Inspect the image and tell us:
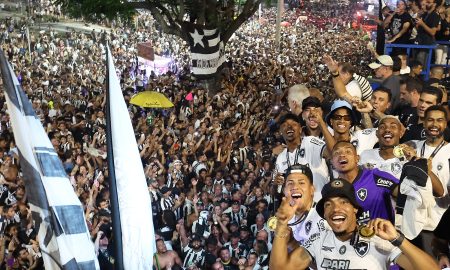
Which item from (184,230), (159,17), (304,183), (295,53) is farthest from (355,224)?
(295,53)

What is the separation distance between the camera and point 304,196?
4.03 metres

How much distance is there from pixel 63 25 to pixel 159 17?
17.2 metres

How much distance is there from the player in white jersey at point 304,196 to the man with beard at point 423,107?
1.70 m

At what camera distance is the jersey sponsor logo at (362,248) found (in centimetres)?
353

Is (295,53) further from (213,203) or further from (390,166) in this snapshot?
(390,166)

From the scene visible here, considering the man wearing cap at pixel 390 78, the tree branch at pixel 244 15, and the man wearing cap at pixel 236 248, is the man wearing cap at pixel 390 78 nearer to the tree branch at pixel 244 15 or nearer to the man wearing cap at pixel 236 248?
the man wearing cap at pixel 236 248

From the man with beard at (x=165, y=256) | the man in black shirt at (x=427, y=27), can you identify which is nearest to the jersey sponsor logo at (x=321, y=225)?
the man with beard at (x=165, y=256)

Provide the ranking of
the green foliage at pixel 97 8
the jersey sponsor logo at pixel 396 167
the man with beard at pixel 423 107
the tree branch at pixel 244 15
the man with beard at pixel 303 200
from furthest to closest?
1. the tree branch at pixel 244 15
2. the green foliage at pixel 97 8
3. the man with beard at pixel 423 107
4. the jersey sponsor logo at pixel 396 167
5. the man with beard at pixel 303 200

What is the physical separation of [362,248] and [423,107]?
2.43 meters

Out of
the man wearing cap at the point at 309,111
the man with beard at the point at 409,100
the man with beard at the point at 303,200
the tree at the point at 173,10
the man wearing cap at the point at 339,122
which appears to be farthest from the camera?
the tree at the point at 173,10

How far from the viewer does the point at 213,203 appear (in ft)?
27.9

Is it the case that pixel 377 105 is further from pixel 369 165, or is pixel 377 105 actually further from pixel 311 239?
pixel 311 239

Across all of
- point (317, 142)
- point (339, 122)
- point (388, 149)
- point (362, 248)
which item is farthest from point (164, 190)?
point (362, 248)

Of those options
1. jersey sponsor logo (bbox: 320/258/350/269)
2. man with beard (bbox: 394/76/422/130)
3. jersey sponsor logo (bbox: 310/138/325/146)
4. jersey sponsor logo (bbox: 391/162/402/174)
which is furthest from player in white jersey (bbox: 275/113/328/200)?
jersey sponsor logo (bbox: 320/258/350/269)
